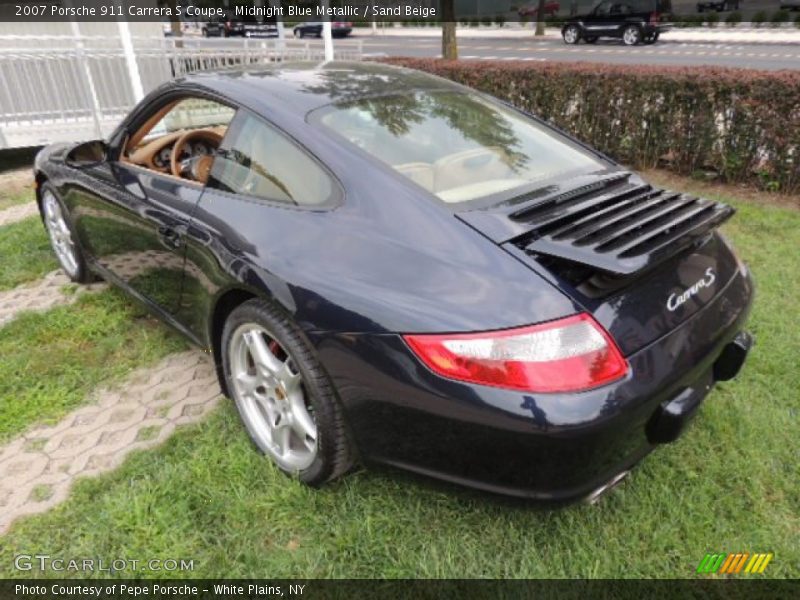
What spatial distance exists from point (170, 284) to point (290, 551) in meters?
1.36

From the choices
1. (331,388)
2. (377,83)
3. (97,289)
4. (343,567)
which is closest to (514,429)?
(331,388)

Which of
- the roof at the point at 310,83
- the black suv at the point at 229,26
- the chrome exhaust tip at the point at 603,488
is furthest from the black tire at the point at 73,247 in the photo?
the black suv at the point at 229,26

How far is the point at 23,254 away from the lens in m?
4.61

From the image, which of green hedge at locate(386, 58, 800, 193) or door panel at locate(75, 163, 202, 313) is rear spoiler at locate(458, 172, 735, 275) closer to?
door panel at locate(75, 163, 202, 313)

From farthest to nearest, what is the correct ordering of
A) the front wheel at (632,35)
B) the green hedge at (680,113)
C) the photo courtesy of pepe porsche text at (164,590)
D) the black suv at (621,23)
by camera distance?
1. the front wheel at (632,35)
2. the black suv at (621,23)
3. the green hedge at (680,113)
4. the photo courtesy of pepe porsche text at (164,590)

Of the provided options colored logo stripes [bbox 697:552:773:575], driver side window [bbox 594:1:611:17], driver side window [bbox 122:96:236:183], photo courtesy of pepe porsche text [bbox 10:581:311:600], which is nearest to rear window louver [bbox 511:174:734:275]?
colored logo stripes [bbox 697:552:773:575]

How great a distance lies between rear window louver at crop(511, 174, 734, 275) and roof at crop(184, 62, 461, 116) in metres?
1.00

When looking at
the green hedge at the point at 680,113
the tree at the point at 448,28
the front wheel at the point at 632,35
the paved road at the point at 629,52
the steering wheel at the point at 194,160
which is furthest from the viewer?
the front wheel at the point at 632,35

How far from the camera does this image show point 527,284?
1.66 m

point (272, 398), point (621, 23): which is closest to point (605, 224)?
point (272, 398)

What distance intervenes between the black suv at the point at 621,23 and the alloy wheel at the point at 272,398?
24.8 m

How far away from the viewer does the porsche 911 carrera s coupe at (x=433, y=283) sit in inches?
63.0

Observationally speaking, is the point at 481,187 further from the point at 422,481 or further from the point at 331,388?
the point at 422,481

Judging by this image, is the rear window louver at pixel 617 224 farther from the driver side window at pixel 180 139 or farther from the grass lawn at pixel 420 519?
the driver side window at pixel 180 139
